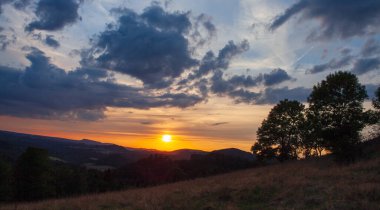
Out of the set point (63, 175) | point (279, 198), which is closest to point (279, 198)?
point (279, 198)

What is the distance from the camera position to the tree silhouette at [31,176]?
46.7m

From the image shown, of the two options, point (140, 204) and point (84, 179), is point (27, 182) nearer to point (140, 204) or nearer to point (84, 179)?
point (84, 179)

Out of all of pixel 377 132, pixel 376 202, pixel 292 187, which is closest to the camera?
pixel 376 202

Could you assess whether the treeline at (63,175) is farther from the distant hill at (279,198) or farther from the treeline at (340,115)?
the treeline at (340,115)

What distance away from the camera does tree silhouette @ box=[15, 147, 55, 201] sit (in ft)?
153

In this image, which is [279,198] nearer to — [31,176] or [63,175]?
[31,176]

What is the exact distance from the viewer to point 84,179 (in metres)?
65.2

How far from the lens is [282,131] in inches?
2169

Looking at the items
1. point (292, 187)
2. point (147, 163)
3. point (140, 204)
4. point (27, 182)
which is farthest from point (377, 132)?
point (147, 163)

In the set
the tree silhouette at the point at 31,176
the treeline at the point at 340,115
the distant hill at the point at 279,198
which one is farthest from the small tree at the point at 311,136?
the tree silhouette at the point at 31,176

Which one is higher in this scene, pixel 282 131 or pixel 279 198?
pixel 282 131

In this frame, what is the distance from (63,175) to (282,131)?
45.3 metres

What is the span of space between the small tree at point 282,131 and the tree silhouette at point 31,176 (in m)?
38.1

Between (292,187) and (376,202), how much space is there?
5.66 meters
